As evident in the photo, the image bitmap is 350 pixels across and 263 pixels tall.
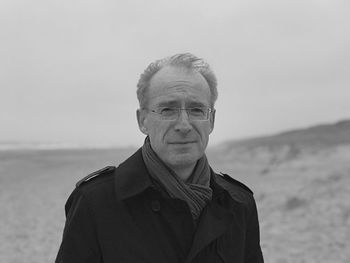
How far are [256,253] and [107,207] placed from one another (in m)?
0.89

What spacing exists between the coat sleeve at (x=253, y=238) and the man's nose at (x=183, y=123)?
1.97 feet

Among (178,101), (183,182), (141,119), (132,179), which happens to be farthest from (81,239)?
(178,101)

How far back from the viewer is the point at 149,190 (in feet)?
6.86

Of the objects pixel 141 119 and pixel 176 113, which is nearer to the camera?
pixel 176 113

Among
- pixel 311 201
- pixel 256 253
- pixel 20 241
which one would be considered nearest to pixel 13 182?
pixel 20 241

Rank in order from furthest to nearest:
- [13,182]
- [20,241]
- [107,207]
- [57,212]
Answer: [13,182] → [57,212] → [20,241] → [107,207]

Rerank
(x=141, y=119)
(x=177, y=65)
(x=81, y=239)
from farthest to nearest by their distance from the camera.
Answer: (x=141, y=119)
(x=177, y=65)
(x=81, y=239)

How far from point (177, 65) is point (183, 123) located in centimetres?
27

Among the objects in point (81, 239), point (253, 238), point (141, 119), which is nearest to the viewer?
point (81, 239)

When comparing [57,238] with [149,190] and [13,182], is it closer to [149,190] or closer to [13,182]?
[149,190]

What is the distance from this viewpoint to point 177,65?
85.4 inches

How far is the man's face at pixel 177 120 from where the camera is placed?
2121mm

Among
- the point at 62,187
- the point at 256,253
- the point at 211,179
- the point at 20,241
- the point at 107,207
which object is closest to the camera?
the point at 107,207

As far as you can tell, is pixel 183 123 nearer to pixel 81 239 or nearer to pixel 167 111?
pixel 167 111
